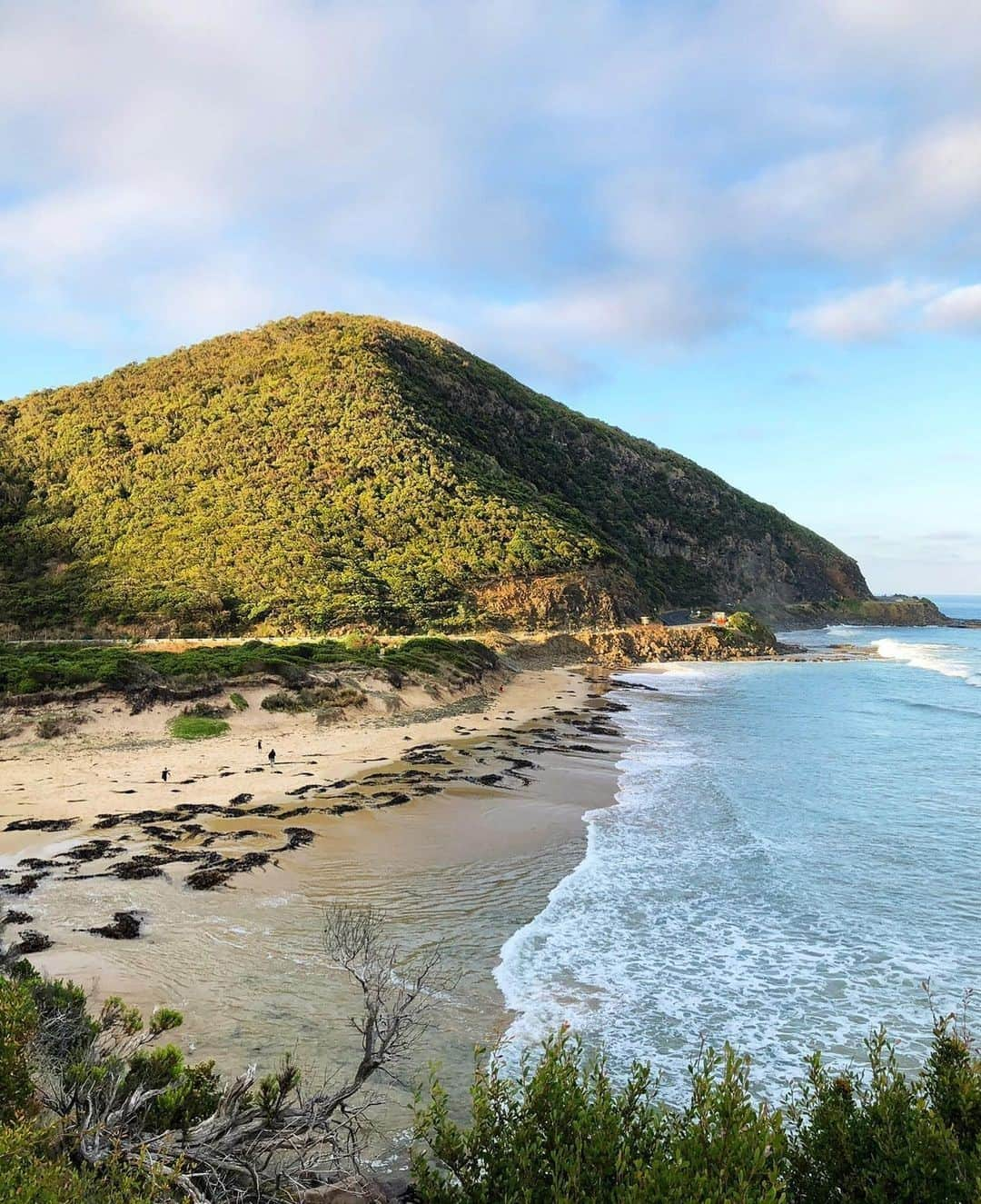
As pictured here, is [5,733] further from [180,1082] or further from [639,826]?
[180,1082]

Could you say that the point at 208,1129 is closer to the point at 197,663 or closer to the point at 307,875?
the point at 307,875

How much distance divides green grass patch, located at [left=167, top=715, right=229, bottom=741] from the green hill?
28.6 m

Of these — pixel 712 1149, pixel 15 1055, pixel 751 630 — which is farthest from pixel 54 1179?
Result: pixel 751 630

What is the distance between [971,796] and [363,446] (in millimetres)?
66174

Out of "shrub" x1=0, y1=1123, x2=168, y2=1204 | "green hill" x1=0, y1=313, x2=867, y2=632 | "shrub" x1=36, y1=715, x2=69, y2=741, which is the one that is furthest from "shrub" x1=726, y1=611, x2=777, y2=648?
"shrub" x1=0, y1=1123, x2=168, y2=1204

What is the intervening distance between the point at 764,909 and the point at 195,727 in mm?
19561

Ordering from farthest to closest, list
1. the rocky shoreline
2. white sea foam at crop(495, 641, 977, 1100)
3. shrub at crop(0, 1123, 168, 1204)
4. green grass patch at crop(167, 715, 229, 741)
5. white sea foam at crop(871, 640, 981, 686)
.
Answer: white sea foam at crop(871, 640, 981, 686) → green grass patch at crop(167, 715, 229, 741) → the rocky shoreline → white sea foam at crop(495, 641, 977, 1100) → shrub at crop(0, 1123, 168, 1204)

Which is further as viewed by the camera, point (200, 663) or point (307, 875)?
point (200, 663)

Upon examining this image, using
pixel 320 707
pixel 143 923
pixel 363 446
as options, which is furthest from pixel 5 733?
pixel 363 446

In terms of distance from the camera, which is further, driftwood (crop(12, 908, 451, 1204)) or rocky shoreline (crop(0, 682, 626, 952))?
rocky shoreline (crop(0, 682, 626, 952))

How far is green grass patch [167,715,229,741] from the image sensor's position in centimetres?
2534

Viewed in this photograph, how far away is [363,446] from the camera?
7775cm

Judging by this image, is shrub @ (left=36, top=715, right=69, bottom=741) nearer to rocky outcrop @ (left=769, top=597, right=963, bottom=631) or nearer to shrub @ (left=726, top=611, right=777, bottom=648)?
shrub @ (left=726, top=611, right=777, bottom=648)

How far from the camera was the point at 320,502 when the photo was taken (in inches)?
2817
